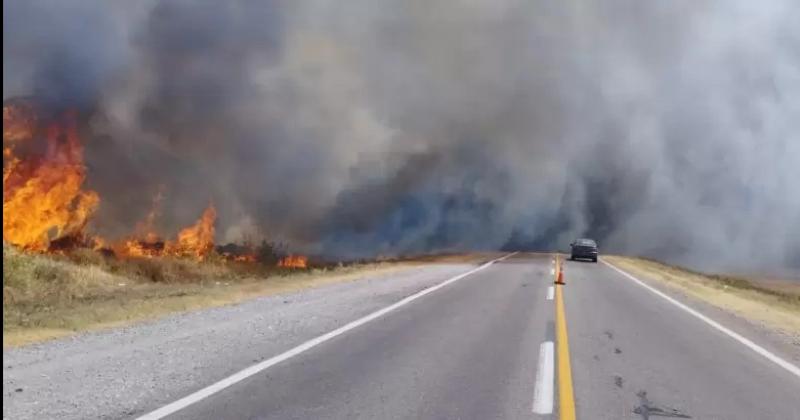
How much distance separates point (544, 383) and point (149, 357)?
5123 mm

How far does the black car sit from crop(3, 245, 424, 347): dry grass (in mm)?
17881

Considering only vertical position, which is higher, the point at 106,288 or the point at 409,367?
the point at 106,288

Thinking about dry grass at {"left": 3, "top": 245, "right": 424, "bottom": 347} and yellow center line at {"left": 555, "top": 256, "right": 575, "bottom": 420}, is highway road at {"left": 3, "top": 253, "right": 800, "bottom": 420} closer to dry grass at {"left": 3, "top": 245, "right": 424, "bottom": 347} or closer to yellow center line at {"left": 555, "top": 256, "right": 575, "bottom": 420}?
yellow center line at {"left": 555, "top": 256, "right": 575, "bottom": 420}

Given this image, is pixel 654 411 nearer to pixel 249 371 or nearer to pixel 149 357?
pixel 249 371

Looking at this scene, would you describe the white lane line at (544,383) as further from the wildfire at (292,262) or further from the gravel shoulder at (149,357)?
the wildfire at (292,262)

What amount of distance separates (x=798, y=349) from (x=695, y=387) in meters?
5.00

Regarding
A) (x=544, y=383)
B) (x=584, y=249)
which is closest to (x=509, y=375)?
(x=544, y=383)

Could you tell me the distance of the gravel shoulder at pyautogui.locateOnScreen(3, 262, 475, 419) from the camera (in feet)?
23.5

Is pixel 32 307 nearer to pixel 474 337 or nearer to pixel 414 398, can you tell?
Result: pixel 474 337

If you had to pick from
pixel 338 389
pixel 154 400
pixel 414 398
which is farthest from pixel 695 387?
pixel 154 400

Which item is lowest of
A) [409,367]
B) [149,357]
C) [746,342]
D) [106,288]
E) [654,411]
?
[746,342]

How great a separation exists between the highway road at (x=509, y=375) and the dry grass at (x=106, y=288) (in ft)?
17.7

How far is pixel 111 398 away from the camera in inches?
287

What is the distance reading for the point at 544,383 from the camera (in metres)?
8.43
